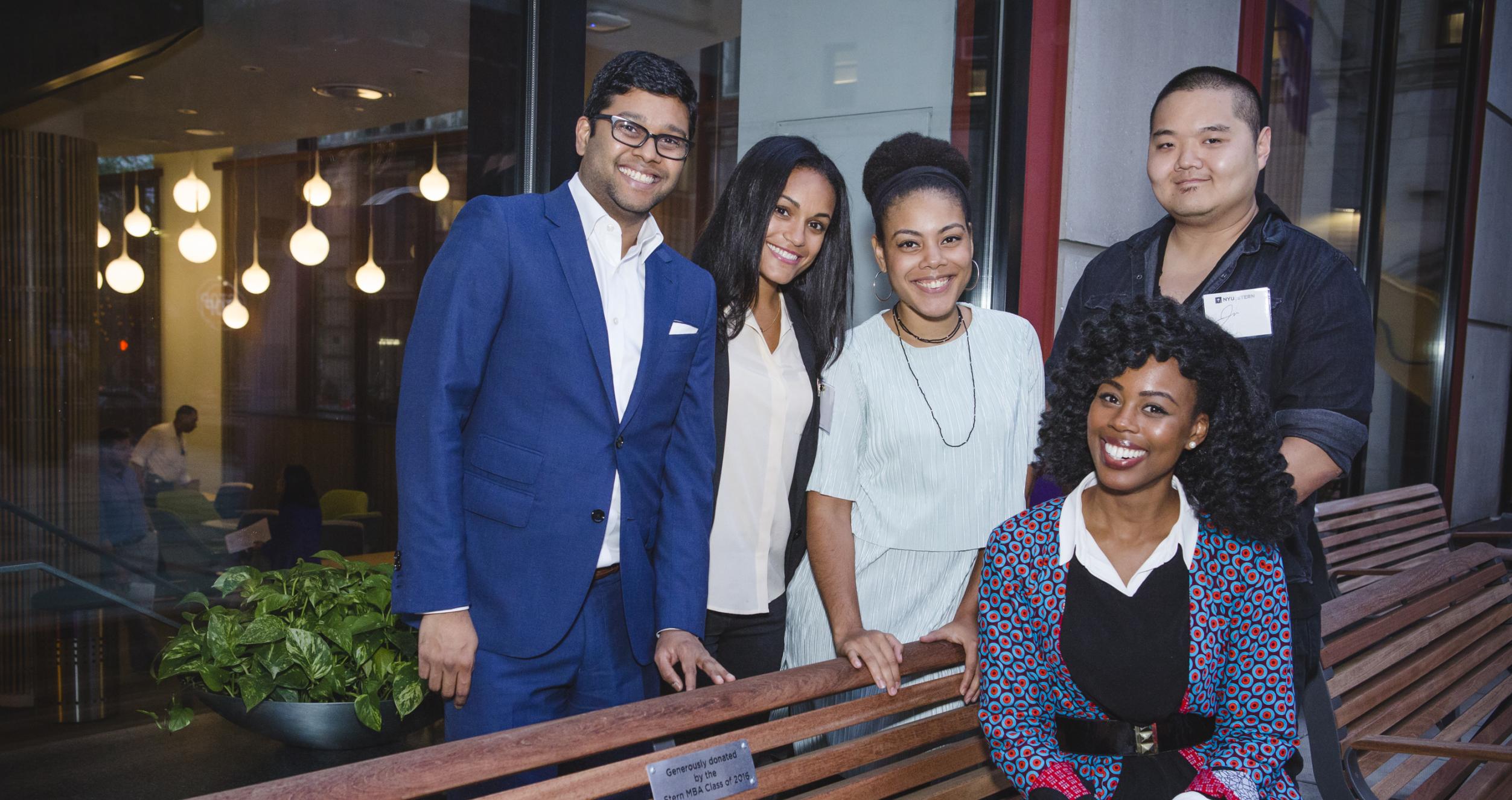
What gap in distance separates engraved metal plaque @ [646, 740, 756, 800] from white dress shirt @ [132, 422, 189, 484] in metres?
2.03

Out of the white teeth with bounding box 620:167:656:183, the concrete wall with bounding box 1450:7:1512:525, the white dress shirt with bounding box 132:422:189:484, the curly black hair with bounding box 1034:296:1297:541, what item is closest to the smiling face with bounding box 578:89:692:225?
the white teeth with bounding box 620:167:656:183

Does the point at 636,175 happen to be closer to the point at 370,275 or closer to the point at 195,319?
the point at 370,275

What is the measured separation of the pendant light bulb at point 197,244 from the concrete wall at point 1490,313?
942 centimetres

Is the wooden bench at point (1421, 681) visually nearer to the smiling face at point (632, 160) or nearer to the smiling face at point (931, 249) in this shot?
the smiling face at point (931, 249)

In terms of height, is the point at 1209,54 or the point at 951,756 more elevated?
the point at 1209,54

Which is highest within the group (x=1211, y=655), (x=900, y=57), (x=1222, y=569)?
(x=900, y=57)

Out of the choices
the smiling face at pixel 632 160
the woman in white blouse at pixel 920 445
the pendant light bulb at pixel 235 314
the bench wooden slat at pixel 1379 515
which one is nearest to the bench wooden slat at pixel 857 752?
the woman in white blouse at pixel 920 445

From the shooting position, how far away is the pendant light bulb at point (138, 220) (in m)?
2.88

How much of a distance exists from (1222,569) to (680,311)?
3.60ft

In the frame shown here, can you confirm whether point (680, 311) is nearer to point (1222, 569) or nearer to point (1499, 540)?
point (1222, 569)

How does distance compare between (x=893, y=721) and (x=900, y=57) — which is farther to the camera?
(x=900, y=57)

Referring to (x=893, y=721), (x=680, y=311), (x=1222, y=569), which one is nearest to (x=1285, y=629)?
(x=1222, y=569)

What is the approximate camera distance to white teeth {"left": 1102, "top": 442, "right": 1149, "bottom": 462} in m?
2.02

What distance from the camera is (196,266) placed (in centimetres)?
305
